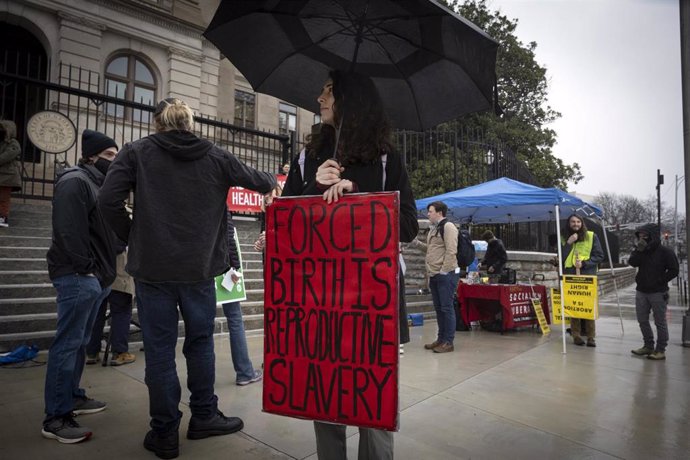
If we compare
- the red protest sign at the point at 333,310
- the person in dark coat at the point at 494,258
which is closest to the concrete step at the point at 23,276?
the red protest sign at the point at 333,310

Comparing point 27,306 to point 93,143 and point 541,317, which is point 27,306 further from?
point 541,317

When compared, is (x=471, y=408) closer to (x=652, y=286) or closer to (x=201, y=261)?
(x=201, y=261)

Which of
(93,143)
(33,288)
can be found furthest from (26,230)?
(93,143)

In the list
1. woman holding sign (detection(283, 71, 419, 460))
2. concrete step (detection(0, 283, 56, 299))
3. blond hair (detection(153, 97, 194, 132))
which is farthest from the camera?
concrete step (detection(0, 283, 56, 299))

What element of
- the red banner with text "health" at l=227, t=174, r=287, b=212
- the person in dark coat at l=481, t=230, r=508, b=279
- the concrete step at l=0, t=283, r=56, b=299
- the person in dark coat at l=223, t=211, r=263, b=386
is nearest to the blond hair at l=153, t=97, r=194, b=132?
the person in dark coat at l=223, t=211, r=263, b=386

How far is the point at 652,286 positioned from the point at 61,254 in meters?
6.86

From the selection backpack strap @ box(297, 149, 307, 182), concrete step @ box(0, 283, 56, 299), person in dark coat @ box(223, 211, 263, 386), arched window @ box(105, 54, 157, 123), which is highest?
arched window @ box(105, 54, 157, 123)

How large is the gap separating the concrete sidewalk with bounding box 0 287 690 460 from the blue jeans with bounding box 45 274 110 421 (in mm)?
271

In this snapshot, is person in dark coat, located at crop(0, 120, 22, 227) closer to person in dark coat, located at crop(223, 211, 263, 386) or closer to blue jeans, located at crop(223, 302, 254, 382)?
person in dark coat, located at crop(223, 211, 263, 386)

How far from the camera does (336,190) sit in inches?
74.8

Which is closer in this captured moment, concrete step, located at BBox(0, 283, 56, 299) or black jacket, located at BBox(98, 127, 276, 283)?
black jacket, located at BBox(98, 127, 276, 283)

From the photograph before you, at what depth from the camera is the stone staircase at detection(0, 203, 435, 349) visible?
16.0 ft

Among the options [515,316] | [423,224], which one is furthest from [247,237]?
[515,316]

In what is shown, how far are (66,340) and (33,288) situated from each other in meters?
3.38
